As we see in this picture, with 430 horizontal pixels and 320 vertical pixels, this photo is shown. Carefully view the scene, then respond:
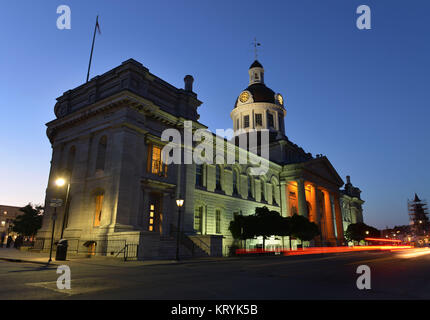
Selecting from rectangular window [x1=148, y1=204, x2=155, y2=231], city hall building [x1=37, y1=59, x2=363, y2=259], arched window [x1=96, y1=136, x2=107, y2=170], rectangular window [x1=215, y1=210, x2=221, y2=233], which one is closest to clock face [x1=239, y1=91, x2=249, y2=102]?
city hall building [x1=37, y1=59, x2=363, y2=259]

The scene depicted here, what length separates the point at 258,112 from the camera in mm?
61062

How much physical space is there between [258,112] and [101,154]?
132 feet

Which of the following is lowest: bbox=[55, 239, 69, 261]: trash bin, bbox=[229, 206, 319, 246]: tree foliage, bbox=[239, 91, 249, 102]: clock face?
bbox=[55, 239, 69, 261]: trash bin

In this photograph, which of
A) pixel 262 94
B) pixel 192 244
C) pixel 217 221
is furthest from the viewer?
pixel 262 94

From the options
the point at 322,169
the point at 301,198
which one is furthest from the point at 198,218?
the point at 322,169

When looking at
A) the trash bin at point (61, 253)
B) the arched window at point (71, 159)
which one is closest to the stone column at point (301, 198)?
the arched window at point (71, 159)

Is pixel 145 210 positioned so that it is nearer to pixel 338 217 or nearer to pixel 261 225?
pixel 261 225

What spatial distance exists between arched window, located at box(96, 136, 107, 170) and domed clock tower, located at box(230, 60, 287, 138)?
123ft

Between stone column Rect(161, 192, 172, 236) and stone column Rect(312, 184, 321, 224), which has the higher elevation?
stone column Rect(312, 184, 321, 224)

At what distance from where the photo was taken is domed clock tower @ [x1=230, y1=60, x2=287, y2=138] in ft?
197

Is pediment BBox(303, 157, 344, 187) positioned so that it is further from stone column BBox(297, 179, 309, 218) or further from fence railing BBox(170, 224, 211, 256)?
fence railing BBox(170, 224, 211, 256)

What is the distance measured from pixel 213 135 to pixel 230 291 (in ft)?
86.1

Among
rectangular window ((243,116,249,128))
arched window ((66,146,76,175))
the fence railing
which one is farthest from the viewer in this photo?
rectangular window ((243,116,249,128))
